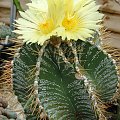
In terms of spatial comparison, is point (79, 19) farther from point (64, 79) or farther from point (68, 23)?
point (64, 79)

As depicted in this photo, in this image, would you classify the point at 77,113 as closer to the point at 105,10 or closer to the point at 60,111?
the point at 60,111

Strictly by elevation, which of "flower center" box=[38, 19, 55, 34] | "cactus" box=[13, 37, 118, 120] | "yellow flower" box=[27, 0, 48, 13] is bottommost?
"cactus" box=[13, 37, 118, 120]

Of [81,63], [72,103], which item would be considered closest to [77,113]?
[72,103]

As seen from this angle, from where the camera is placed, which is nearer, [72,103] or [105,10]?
[72,103]

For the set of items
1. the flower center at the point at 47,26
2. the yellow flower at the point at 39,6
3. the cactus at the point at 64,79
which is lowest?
the cactus at the point at 64,79

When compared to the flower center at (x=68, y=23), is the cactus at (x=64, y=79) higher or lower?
lower
